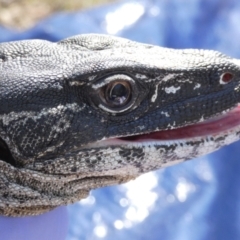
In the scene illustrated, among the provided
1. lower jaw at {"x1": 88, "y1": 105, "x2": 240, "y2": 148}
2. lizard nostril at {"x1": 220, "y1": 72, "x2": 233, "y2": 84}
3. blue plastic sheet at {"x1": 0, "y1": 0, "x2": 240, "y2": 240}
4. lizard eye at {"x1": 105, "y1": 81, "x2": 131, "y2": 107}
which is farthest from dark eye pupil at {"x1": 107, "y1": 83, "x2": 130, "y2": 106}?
blue plastic sheet at {"x1": 0, "y1": 0, "x2": 240, "y2": 240}

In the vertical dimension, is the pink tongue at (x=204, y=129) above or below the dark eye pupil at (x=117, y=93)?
below

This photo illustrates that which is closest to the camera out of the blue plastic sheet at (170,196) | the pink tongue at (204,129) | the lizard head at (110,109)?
the lizard head at (110,109)

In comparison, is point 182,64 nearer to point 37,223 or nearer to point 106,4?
point 37,223

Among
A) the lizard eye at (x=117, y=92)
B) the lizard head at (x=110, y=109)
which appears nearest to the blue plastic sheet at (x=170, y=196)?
the lizard head at (x=110, y=109)

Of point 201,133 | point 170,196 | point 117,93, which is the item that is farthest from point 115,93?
point 170,196

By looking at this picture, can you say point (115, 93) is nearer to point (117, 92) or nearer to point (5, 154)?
point (117, 92)

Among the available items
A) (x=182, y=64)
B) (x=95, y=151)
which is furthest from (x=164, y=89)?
(x=95, y=151)

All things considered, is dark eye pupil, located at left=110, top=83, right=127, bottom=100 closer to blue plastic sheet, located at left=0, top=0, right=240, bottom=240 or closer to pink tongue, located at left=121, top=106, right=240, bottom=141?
pink tongue, located at left=121, top=106, right=240, bottom=141

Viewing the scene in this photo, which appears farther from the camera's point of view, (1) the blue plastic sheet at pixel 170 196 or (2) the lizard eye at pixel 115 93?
(1) the blue plastic sheet at pixel 170 196

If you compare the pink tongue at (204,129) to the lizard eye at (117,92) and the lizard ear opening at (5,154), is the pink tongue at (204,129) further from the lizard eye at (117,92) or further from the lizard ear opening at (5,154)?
the lizard ear opening at (5,154)
